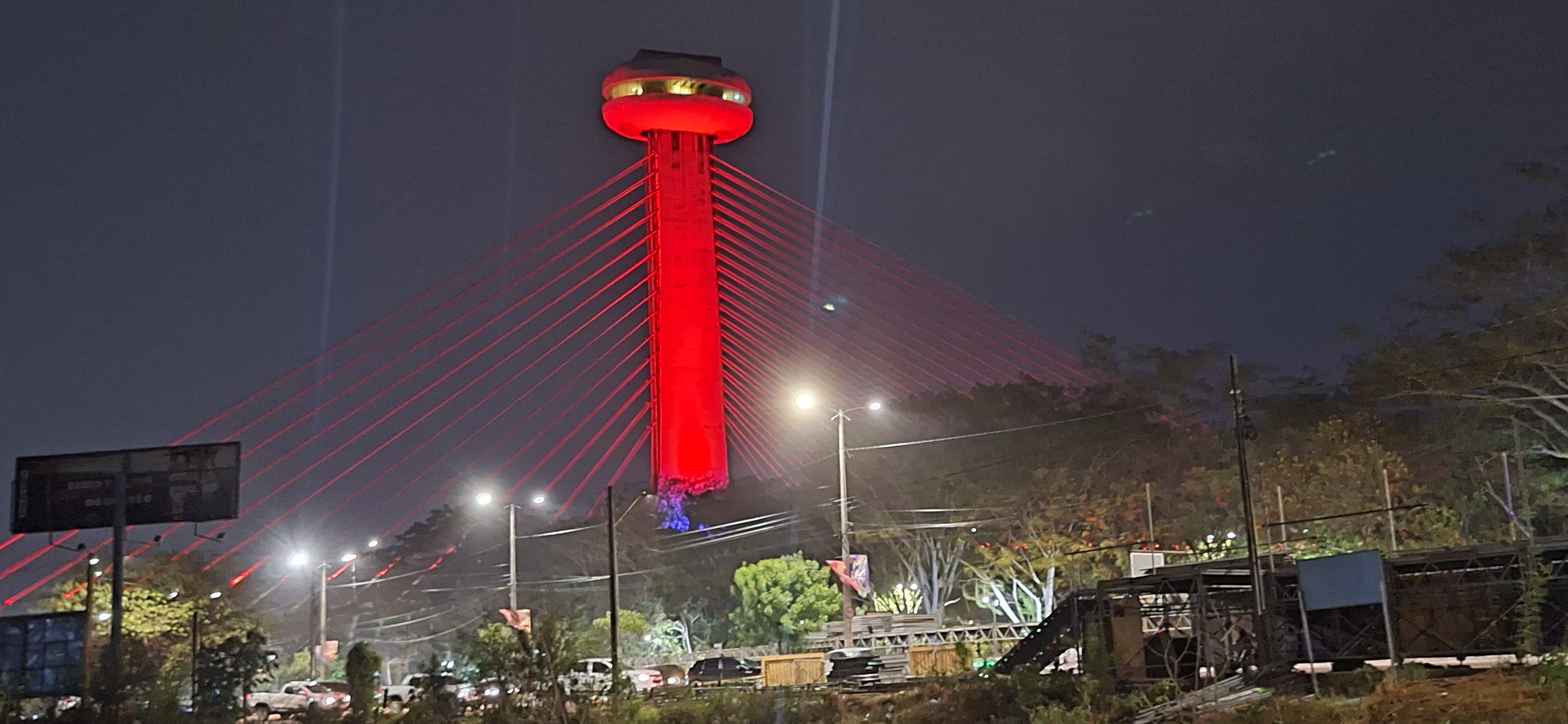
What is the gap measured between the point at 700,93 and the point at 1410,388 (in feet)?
135

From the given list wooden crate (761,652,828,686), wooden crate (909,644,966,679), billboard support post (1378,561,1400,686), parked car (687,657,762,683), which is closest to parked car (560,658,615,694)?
wooden crate (761,652,828,686)

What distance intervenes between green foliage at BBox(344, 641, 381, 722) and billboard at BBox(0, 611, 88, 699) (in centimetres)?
1025

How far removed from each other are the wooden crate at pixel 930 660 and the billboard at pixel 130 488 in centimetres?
1808

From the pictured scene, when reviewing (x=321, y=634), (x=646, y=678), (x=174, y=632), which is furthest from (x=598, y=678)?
(x=321, y=634)

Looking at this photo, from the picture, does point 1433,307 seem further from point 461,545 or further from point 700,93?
point 461,545

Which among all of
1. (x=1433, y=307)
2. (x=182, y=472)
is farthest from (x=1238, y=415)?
(x=182, y=472)

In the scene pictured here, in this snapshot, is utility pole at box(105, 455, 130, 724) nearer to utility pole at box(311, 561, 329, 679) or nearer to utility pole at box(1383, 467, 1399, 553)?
utility pole at box(311, 561, 329, 679)

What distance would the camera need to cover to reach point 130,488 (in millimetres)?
38219

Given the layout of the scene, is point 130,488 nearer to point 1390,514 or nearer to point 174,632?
Answer: point 174,632

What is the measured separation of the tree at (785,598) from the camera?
6025 cm

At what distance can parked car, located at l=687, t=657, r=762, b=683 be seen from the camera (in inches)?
1763

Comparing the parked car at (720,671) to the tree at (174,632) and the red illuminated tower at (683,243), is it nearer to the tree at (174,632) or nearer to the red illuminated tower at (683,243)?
the tree at (174,632)

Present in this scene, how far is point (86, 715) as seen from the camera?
30812mm

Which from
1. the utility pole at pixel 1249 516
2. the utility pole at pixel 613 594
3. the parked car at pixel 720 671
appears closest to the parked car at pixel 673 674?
the parked car at pixel 720 671
